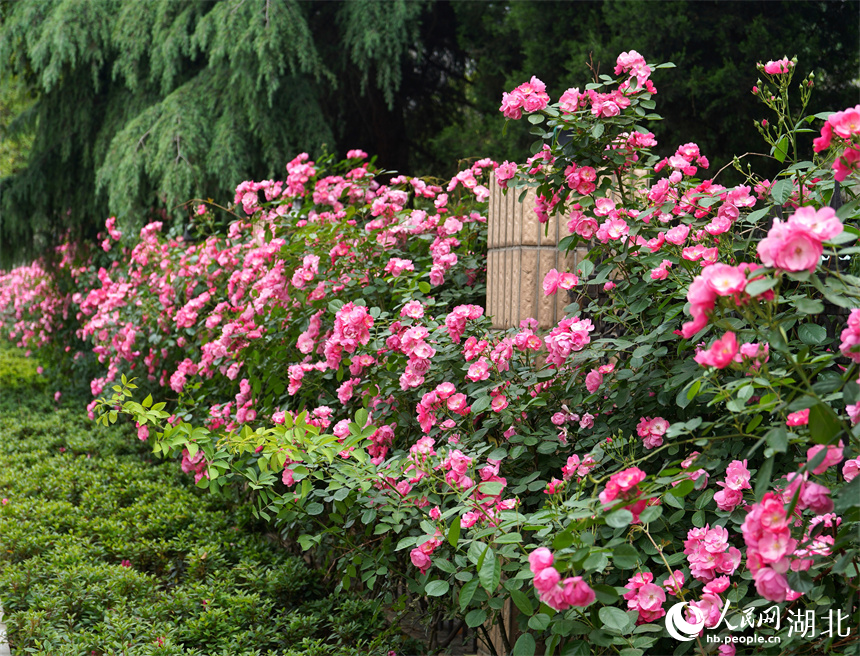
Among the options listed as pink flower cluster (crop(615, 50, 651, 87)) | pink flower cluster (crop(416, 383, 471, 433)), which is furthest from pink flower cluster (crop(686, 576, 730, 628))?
pink flower cluster (crop(615, 50, 651, 87))

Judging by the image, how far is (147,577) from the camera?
247 cm

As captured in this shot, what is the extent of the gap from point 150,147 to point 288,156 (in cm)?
104

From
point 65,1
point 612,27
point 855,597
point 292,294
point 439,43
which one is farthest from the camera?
point 439,43

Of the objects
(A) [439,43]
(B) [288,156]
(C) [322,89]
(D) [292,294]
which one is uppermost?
(A) [439,43]

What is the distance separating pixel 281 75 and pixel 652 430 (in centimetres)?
467

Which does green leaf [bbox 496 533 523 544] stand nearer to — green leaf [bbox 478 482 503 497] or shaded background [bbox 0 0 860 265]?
green leaf [bbox 478 482 503 497]

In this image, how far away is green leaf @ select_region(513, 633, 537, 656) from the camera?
141 centimetres

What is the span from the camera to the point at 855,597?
136cm

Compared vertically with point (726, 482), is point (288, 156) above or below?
above

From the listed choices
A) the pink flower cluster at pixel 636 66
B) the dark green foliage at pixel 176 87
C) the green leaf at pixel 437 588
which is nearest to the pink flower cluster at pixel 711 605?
the green leaf at pixel 437 588

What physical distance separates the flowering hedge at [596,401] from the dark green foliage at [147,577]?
0.63ft

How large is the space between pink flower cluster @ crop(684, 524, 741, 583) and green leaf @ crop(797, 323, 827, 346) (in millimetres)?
431

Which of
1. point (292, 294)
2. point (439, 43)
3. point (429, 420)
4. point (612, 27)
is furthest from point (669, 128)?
point (429, 420)

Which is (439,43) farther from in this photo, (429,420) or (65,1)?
(429,420)
